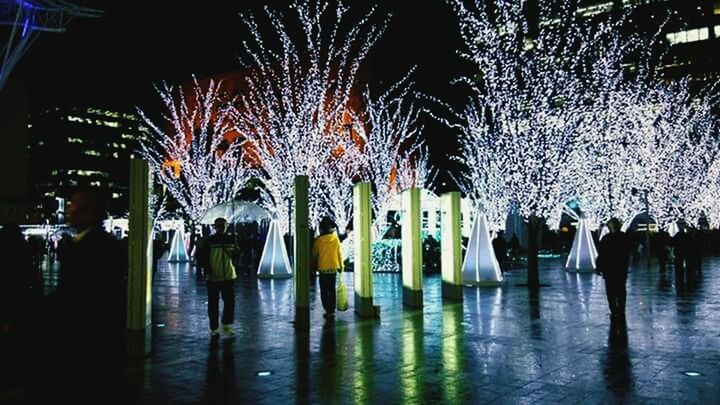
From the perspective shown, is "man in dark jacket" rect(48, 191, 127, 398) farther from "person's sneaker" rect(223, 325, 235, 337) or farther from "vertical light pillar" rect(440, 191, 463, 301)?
"vertical light pillar" rect(440, 191, 463, 301)

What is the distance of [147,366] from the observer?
761 cm

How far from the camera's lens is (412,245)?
12.8 metres

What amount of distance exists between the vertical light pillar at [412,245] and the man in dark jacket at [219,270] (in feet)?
13.4

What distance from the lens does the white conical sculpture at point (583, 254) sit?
2375cm

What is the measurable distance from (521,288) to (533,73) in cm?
586

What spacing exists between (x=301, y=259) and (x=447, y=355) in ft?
10.3

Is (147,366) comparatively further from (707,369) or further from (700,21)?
(700,21)

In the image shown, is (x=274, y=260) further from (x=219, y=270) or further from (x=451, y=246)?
(x=219, y=270)

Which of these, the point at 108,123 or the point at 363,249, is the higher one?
the point at 108,123

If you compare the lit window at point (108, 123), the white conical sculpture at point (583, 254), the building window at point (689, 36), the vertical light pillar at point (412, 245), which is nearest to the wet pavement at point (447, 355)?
the vertical light pillar at point (412, 245)

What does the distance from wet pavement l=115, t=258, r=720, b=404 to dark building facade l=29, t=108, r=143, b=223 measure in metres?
99.2

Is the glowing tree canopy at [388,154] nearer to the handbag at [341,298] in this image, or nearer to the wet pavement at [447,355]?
the handbag at [341,298]

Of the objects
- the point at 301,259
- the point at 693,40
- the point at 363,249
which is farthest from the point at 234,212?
the point at 693,40

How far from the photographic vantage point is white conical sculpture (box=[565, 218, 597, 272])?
2375 cm
